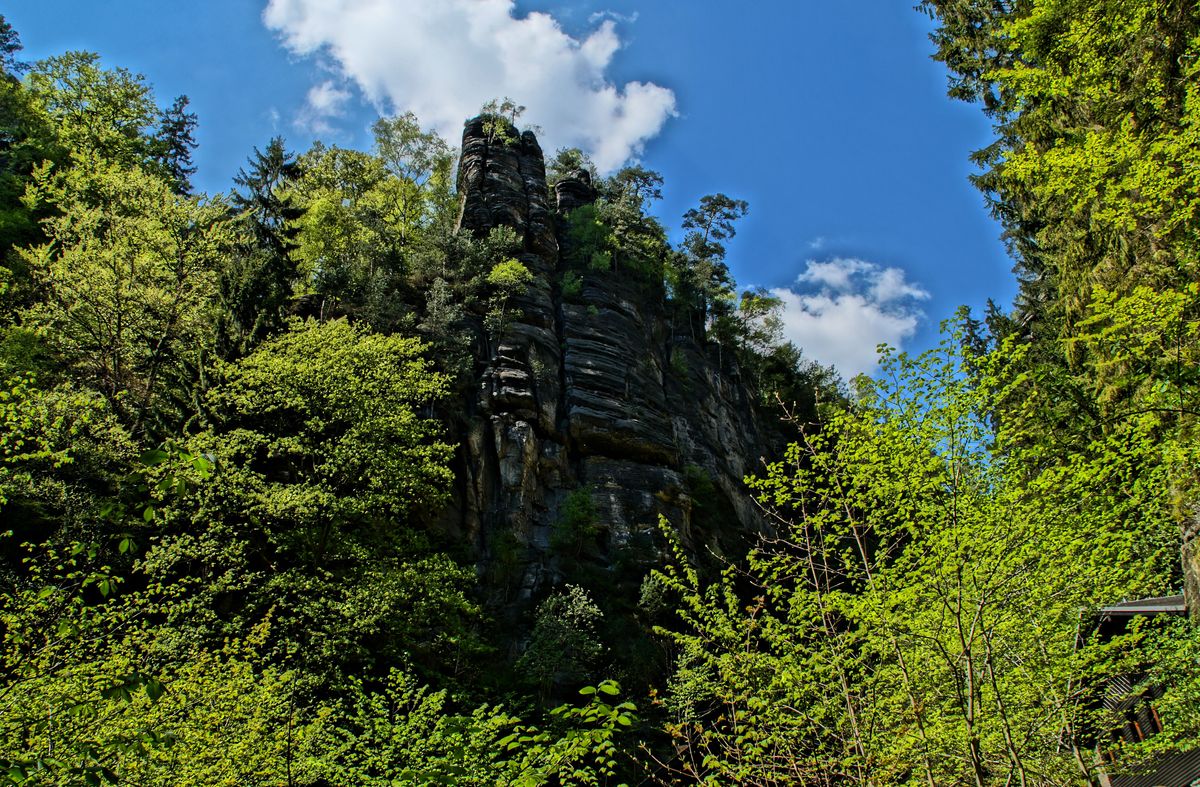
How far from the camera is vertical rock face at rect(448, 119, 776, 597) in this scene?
26.9 meters

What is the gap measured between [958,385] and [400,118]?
39.8 m

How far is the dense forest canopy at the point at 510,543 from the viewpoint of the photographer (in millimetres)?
7945

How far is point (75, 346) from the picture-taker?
19.7 m

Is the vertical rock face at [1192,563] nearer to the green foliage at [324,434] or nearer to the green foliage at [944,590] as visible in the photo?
the green foliage at [944,590]

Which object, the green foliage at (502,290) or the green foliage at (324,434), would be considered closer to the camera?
the green foliage at (324,434)

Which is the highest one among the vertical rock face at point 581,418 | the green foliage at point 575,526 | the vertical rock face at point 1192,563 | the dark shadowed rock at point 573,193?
the dark shadowed rock at point 573,193

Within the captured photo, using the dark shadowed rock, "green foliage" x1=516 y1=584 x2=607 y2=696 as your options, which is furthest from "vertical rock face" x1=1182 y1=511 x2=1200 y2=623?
the dark shadowed rock

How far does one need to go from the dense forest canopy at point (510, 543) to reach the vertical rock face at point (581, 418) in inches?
33.4

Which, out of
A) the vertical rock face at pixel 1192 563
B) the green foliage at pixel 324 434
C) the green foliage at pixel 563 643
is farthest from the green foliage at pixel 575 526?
the vertical rock face at pixel 1192 563

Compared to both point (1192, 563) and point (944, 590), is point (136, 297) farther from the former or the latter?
point (1192, 563)

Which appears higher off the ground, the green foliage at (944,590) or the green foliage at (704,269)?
the green foliage at (704,269)

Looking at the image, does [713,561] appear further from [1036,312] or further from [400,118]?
[400,118]

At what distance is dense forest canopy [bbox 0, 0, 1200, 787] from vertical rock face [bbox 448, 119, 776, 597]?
85 centimetres

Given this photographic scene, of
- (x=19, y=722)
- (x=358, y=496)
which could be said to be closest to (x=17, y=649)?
(x=19, y=722)
